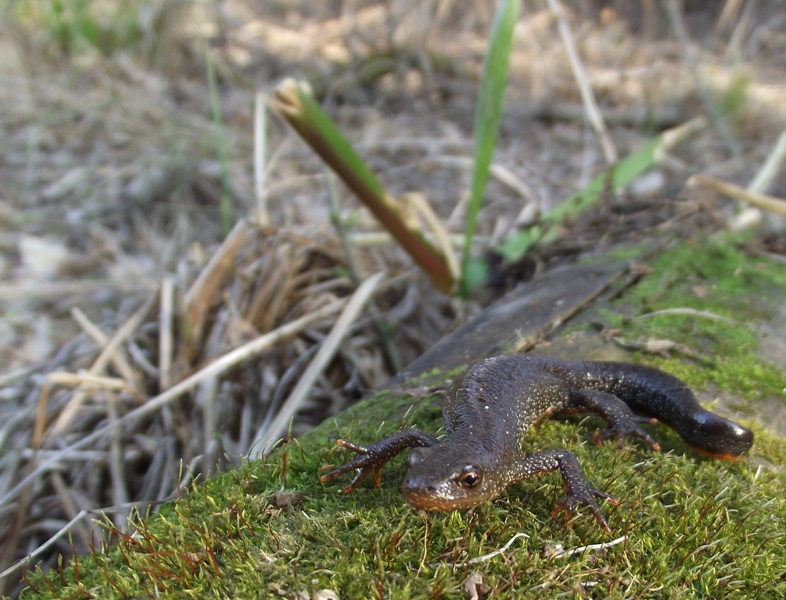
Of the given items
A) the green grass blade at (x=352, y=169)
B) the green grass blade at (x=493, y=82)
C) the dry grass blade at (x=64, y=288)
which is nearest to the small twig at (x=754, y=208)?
the green grass blade at (x=493, y=82)

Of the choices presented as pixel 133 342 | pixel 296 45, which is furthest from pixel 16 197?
pixel 296 45

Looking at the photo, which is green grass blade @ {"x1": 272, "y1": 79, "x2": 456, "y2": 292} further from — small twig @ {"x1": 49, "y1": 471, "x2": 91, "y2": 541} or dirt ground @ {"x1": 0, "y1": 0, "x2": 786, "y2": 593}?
small twig @ {"x1": 49, "y1": 471, "x2": 91, "y2": 541}

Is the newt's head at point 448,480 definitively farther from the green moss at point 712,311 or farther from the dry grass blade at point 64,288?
the dry grass blade at point 64,288

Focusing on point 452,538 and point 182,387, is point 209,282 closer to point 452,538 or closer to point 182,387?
point 182,387

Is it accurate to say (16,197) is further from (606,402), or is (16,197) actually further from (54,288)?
(606,402)

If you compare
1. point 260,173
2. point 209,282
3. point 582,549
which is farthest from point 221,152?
point 582,549
